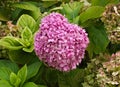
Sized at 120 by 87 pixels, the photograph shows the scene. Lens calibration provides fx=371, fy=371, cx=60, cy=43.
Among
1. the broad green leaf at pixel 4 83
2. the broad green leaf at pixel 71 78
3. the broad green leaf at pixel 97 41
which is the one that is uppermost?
the broad green leaf at pixel 97 41

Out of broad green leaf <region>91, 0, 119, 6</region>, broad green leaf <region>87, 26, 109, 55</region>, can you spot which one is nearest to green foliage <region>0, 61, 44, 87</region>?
broad green leaf <region>87, 26, 109, 55</region>

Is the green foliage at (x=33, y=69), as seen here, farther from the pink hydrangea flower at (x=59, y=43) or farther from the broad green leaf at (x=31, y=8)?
the broad green leaf at (x=31, y=8)

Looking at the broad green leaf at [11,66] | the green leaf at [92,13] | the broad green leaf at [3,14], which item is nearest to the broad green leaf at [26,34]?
the broad green leaf at [11,66]

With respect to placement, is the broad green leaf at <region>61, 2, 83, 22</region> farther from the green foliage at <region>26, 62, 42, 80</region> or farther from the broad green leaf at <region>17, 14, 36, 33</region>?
the green foliage at <region>26, 62, 42, 80</region>

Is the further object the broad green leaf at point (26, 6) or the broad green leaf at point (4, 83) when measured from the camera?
the broad green leaf at point (26, 6)

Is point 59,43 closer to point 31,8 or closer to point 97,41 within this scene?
point 97,41

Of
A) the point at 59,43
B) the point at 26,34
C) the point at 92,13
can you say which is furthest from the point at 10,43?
the point at 92,13

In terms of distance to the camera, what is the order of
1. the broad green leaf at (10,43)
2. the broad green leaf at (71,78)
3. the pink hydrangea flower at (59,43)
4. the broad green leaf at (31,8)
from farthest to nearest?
the broad green leaf at (31,8) → the broad green leaf at (71,78) → the broad green leaf at (10,43) → the pink hydrangea flower at (59,43)
